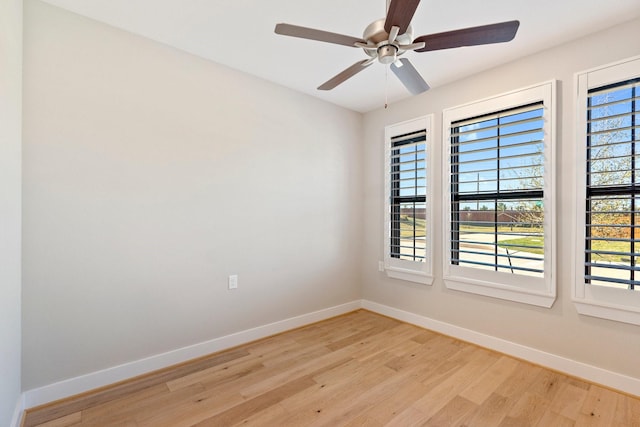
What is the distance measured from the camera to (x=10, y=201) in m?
1.62

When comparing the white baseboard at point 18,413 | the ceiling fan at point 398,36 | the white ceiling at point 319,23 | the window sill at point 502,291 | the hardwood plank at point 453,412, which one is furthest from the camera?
the window sill at point 502,291

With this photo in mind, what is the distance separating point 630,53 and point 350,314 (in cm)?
330

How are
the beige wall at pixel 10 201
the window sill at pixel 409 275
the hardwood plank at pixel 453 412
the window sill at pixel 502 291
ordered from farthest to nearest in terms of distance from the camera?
the window sill at pixel 409 275
the window sill at pixel 502 291
the hardwood plank at pixel 453 412
the beige wall at pixel 10 201

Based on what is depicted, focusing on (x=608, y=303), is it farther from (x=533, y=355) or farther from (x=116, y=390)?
(x=116, y=390)

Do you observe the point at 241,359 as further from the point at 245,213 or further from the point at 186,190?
the point at 186,190

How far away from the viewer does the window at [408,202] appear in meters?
3.21

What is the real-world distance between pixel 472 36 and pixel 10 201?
2527 mm

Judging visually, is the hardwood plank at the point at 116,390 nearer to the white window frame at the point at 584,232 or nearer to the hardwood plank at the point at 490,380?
the hardwood plank at the point at 490,380

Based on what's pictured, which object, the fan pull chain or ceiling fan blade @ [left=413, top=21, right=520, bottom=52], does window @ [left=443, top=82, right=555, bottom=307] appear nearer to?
the fan pull chain

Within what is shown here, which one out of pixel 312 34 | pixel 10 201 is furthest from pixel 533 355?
pixel 10 201

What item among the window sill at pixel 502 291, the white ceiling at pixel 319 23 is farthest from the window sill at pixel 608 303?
the white ceiling at pixel 319 23

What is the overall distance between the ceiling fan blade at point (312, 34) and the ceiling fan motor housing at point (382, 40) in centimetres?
6

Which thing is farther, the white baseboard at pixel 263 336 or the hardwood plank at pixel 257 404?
the white baseboard at pixel 263 336

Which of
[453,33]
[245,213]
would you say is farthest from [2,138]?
[453,33]
